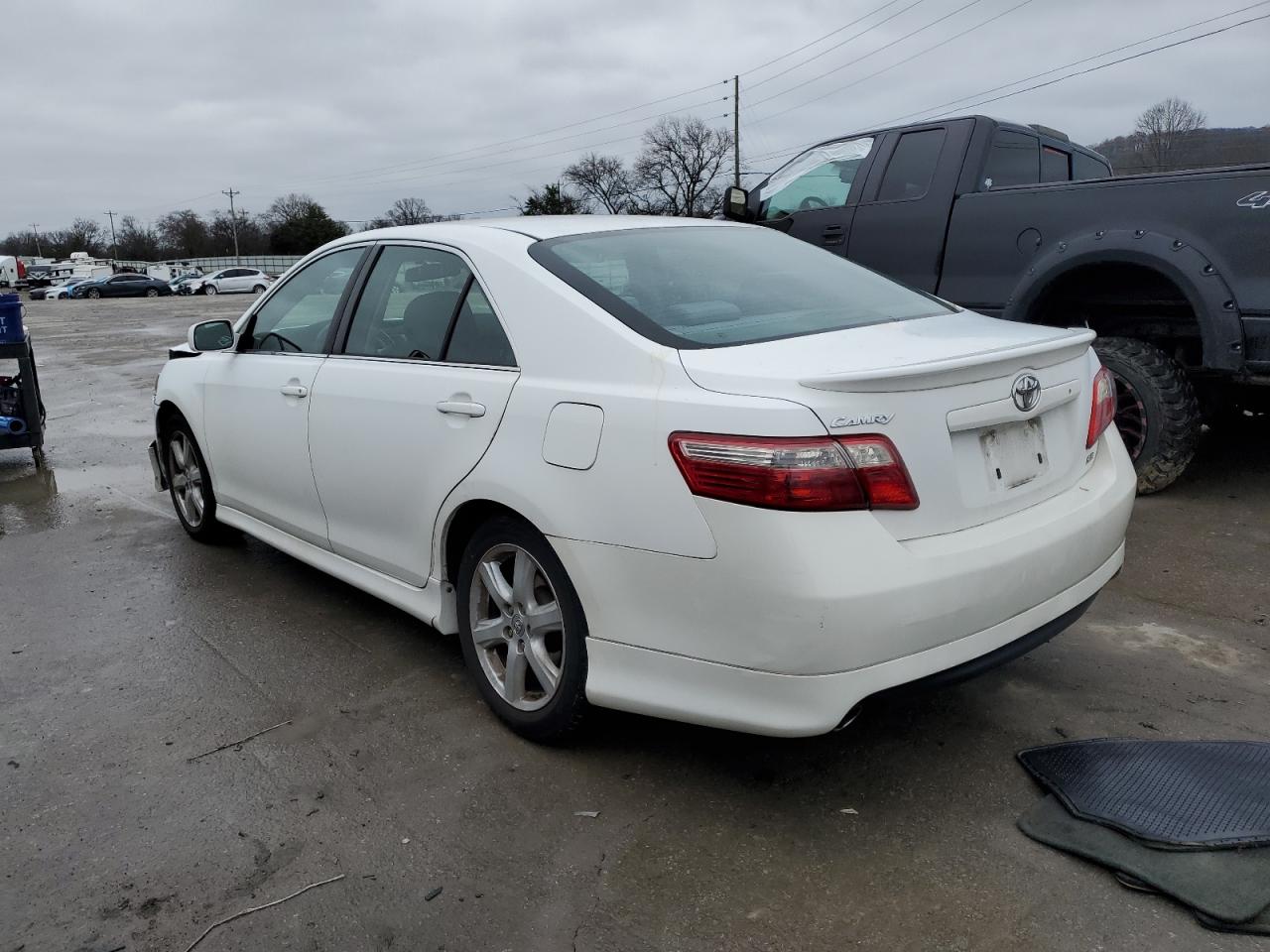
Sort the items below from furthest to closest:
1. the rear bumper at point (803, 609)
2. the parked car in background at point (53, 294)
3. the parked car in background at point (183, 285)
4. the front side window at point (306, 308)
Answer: the parked car in background at point (183, 285) < the parked car in background at point (53, 294) < the front side window at point (306, 308) < the rear bumper at point (803, 609)

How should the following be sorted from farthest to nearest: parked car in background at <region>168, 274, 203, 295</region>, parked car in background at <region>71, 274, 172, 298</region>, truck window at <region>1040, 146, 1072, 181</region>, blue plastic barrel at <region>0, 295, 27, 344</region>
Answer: parked car in background at <region>168, 274, 203, 295</region> → parked car in background at <region>71, 274, 172, 298</region> → blue plastic barrel at <region>0, 295, 27, 344</region> → truck window at <region>1040, 146, 1072, 181</region>

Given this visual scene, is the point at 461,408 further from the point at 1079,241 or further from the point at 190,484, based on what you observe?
the point at 1079,241

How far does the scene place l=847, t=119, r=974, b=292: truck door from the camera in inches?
246

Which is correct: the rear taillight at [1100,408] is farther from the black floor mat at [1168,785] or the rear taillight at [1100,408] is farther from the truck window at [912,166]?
the truck window at [912,166]

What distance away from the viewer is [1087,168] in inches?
287

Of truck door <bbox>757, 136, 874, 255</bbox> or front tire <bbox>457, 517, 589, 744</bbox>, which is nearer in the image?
front tire <bbox>457, 517, 589, 744</bbox>

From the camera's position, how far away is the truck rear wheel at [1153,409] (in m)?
5.40

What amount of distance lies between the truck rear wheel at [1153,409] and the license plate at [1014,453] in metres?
2.91

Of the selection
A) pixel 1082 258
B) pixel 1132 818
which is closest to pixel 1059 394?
pixel 1132 818

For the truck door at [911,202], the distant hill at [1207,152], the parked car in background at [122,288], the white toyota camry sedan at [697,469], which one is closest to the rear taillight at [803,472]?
the white toyota camry sedan at [697,469]

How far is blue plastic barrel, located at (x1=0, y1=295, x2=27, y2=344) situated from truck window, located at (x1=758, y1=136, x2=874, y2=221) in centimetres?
539

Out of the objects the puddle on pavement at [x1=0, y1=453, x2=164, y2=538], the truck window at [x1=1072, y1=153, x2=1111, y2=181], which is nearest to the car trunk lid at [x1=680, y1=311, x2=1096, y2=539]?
the truck window at [x1=1072, y1=153, x2=1111, y2=181]

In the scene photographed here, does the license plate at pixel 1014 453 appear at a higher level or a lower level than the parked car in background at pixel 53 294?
lower

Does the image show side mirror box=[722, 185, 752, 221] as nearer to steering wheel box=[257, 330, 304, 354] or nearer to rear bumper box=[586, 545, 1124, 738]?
steering wheel box=[257, 330, 304, 354]
